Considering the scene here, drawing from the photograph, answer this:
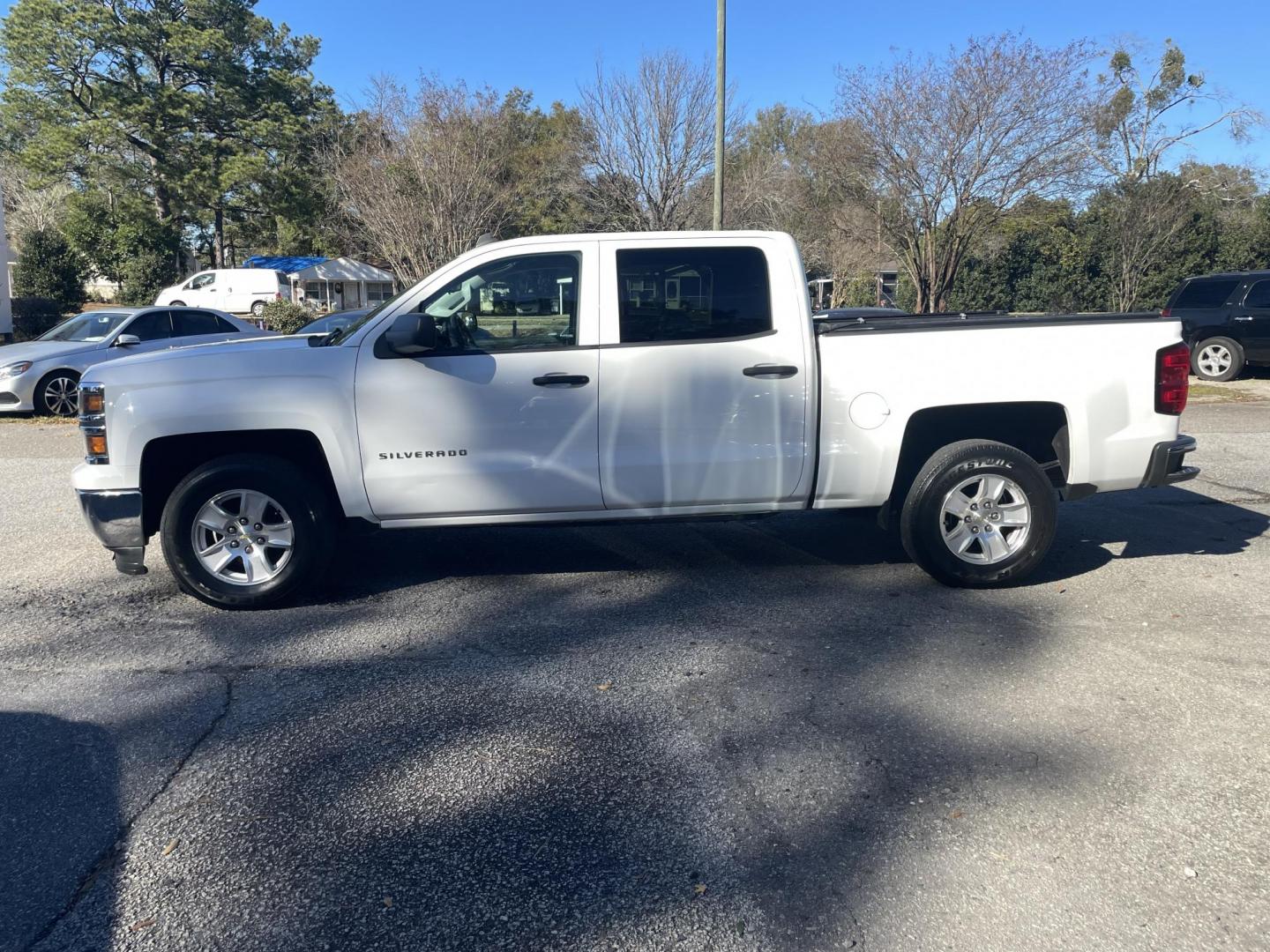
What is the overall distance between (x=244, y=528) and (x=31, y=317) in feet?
72.1

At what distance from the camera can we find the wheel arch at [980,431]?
546cm

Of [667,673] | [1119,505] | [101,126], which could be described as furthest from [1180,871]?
[101,126]

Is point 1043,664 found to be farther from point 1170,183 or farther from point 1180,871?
point 1170,183

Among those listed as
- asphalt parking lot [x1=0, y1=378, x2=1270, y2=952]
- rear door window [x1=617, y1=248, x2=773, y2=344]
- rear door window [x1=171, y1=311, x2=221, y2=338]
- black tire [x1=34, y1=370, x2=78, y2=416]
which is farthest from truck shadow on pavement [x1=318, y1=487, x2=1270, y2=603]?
rear door window [x1=171, y1=311, x2=221, y2=338]

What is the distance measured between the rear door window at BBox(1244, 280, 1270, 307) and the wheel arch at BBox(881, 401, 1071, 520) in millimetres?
12862

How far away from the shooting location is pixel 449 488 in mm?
5164

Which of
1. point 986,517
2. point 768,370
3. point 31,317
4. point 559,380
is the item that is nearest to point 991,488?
point 986,517

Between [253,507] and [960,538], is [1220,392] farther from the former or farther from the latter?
[253,507]

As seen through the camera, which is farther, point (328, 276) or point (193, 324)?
point (328, 276)

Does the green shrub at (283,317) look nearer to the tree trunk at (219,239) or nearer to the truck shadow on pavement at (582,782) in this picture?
the truck shadow on pavement at (582,782)

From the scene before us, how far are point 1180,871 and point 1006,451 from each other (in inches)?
111

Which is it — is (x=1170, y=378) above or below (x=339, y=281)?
below

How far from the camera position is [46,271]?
28.1 m

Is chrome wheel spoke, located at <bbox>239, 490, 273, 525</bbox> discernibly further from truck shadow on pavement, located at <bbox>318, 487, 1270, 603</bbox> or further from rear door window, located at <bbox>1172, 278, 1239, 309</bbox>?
rear door window, located at <bbox>1172, 278, 1239, 309</bbox>
